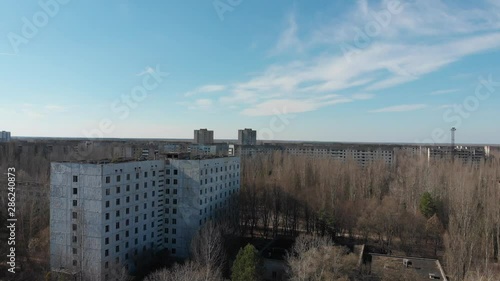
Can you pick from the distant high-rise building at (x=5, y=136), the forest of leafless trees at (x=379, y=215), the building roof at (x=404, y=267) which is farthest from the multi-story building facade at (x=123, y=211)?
the distant high-rise building at (x=5, y=136)

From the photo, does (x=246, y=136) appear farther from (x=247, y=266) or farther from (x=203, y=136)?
(x=247, y=266)

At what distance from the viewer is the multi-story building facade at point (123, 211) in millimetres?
17125

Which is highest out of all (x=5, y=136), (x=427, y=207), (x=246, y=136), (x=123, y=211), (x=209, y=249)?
(x=246, y=136)

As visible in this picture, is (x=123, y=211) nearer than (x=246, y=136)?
Yes

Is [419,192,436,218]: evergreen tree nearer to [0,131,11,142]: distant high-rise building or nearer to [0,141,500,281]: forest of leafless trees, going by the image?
[0,141,500,281]: forest of leafless trees

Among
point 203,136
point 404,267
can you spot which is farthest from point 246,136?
point 404,267

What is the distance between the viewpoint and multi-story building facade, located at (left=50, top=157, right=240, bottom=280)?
1712cm

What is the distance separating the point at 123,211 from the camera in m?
18.6

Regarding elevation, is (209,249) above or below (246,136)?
below

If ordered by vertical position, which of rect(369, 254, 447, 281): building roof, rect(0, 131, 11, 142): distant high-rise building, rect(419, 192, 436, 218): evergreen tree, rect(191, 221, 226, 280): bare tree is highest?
rect(0, 131, 11, 142): distant high-rise building

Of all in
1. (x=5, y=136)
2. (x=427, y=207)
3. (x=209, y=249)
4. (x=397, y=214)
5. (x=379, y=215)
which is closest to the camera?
(x=209, y=249)

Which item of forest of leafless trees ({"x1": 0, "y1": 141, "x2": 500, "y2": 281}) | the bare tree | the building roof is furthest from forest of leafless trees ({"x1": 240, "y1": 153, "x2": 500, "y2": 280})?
the bare tree

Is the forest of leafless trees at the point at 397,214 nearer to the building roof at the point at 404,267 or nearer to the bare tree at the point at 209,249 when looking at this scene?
the building roof at the point at 404,267

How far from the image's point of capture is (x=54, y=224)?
1770 cm
